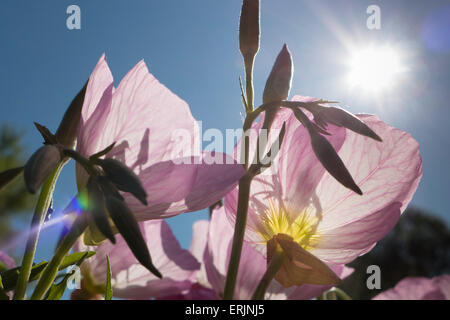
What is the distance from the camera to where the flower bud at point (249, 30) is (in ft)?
1.16

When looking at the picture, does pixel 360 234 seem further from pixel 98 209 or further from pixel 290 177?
pixel 98 209

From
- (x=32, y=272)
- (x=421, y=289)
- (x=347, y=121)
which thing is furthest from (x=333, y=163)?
(x=32, y=272)

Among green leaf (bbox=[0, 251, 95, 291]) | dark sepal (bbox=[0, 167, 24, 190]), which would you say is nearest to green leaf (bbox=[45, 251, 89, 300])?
green leaf (bbox=[0, 251, 95, 291])

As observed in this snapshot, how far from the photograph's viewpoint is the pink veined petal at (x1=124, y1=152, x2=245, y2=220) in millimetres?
269

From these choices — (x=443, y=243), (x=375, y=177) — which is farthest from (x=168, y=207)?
(x=443, y=243)

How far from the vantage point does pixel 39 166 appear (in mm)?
229

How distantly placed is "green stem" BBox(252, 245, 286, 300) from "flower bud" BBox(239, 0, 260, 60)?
0.51 feet

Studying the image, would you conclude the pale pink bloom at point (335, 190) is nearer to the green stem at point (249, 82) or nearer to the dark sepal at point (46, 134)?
the green stem at point (249, 82)

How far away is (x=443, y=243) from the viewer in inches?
339

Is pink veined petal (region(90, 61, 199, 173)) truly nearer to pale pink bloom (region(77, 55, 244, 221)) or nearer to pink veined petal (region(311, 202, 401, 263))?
pale pink bloom (region(77, 55, 244, 221))

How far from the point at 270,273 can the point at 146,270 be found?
0.16 m

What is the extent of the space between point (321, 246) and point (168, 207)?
0.13 metres

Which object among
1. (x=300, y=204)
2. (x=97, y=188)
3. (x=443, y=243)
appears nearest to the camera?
(x=97, y=188)
